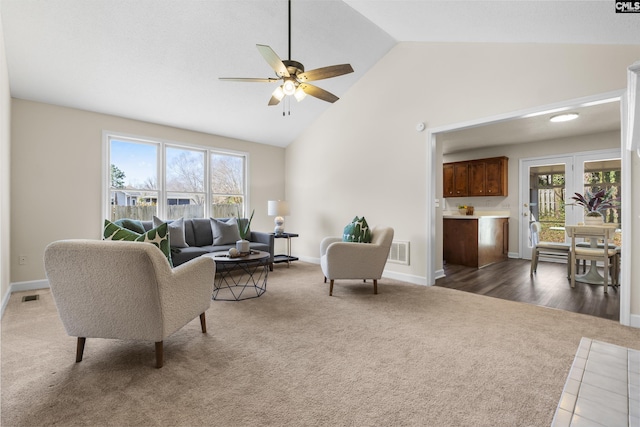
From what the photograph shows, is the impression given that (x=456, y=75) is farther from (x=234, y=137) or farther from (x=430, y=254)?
(x=234, y=137)

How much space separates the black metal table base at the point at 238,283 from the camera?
11.8 feet

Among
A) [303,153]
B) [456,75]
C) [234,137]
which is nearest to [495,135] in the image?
[456,75]

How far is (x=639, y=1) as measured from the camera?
5.96 feet

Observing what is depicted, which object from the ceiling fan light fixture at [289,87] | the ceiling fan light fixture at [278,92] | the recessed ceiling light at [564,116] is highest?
the recessed ceiling light at [564,116]

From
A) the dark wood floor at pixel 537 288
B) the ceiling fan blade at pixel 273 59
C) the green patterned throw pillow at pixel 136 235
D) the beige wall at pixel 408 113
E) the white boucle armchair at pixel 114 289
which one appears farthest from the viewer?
the dark wood floor at pixel 537 288

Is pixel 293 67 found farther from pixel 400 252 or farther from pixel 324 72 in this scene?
pixel 400 252

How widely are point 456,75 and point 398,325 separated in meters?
3.14

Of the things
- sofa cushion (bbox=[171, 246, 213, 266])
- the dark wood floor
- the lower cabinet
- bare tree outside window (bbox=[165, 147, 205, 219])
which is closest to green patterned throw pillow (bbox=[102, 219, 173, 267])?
sofa cushion (bbox=[171, 246, 213, 266])

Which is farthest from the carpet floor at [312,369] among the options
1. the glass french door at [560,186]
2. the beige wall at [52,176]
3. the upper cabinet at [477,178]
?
the upper cabinet at [477,178]

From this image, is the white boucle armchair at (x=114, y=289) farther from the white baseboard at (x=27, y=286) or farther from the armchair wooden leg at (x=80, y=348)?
the white baseboard at (x=27, y=286)

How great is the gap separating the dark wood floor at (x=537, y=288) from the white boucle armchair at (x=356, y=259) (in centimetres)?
118

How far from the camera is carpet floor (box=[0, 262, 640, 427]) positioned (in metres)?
1.51

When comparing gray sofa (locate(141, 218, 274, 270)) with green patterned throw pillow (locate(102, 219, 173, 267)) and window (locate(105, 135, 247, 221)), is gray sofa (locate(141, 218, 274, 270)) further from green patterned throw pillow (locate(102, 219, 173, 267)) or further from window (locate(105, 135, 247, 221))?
green patterned throw pillow (locate(102, 219, 173, 267))

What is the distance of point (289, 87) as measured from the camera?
279cm
